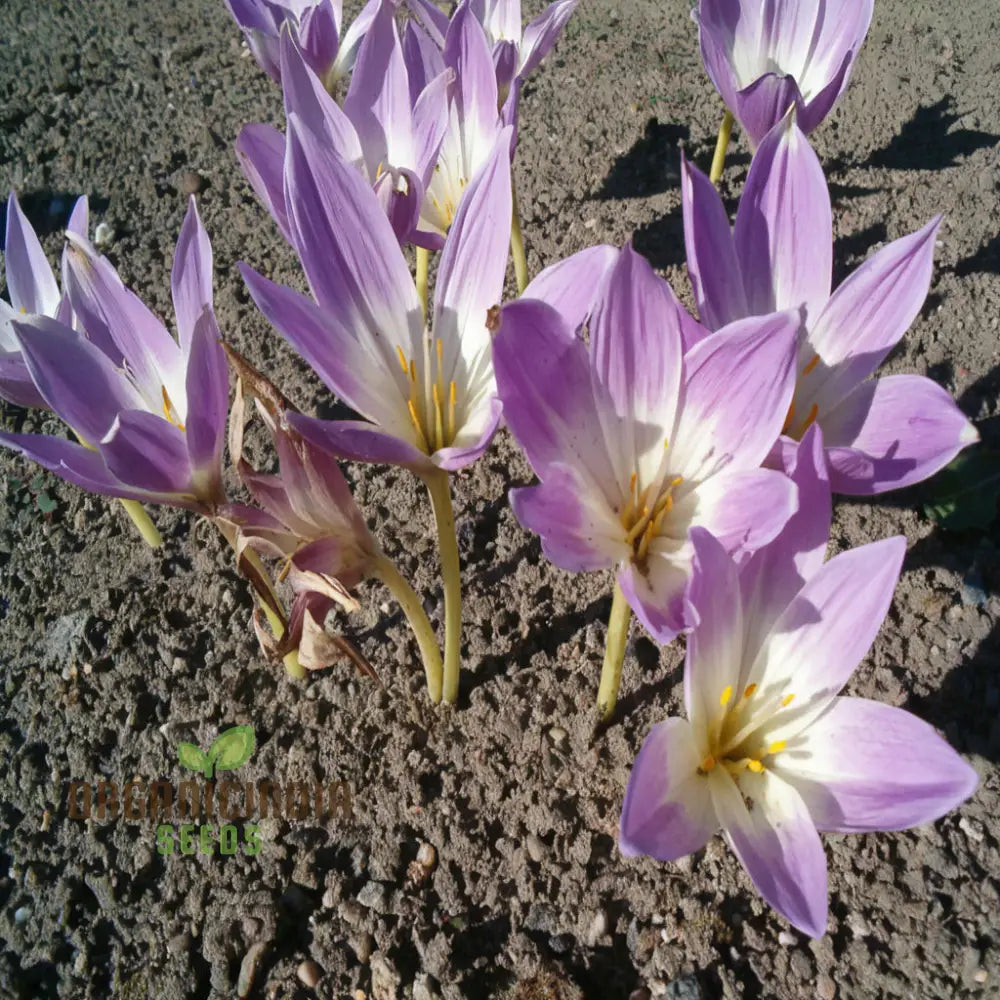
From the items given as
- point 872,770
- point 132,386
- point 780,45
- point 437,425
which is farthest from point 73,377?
point 780,45

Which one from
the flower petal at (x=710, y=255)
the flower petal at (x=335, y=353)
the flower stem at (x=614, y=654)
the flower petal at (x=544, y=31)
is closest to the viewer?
the flower petal at (x=335, y=353)

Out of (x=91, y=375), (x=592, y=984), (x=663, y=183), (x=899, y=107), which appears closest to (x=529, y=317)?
(x=91, y=375)

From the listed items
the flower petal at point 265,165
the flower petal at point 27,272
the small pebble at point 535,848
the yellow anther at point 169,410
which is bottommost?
the small pebble at point 535,848

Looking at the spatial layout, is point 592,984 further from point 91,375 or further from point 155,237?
point 155,237

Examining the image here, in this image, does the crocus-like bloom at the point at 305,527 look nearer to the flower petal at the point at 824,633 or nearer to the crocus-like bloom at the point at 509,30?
the flower petal at the point at 824,633

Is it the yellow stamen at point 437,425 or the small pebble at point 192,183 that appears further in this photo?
the small pebble at point 192,183

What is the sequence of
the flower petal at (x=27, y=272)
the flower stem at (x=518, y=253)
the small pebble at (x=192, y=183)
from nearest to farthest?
the flower petal at (x=27, y=272) → the flower stem at (x=518, y=253) → the small pebble at (x=192, y=183)

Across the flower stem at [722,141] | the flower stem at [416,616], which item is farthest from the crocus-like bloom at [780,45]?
the flower stem at [416,616]

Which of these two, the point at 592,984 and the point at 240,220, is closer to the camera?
the point at 592,984
